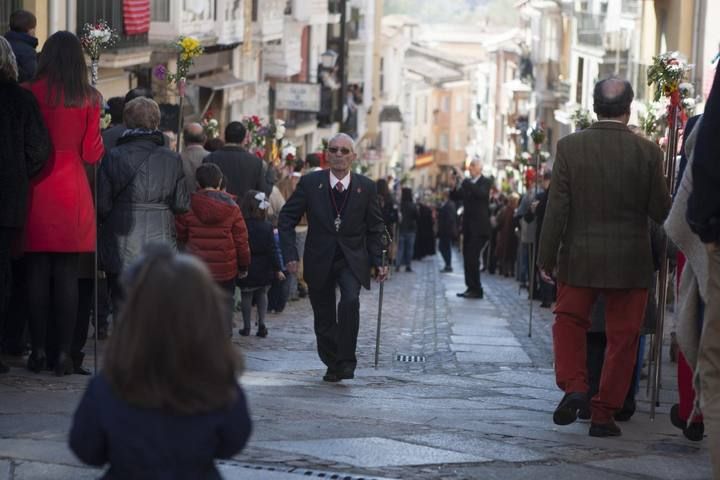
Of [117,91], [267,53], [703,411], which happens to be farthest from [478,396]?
[267,53]

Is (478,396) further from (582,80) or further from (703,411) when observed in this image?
(582,80)

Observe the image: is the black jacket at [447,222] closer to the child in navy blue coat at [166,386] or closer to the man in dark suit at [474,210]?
the man in dark suit at [474,210]

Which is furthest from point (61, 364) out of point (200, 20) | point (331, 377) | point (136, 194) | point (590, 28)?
point (590, 28)

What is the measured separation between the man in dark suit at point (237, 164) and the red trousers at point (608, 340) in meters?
6.29

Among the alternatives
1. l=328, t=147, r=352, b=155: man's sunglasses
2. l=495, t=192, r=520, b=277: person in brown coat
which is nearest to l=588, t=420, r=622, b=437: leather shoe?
l=328, t=147, r=352, b=155: man's sunglasses

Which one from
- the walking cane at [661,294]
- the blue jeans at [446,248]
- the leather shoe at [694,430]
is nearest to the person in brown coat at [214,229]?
the walking cane at [661,294]

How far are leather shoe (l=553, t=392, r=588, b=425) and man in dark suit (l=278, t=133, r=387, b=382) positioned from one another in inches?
98.9

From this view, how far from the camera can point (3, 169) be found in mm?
8953

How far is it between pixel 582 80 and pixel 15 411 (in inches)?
1813

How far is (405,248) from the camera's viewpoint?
3362cm

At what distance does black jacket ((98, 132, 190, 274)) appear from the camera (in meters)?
9.88

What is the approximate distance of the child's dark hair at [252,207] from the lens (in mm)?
14727

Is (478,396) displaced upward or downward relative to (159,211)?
downward

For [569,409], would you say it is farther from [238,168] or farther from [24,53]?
[238,168]
